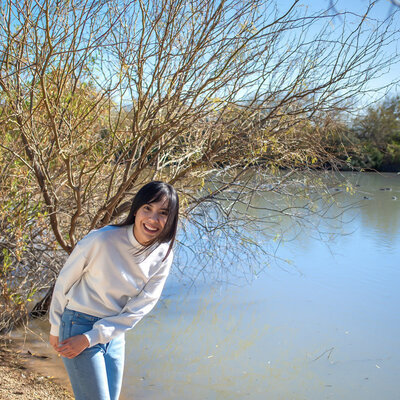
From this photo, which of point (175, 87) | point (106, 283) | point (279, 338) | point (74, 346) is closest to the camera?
point (74, 346)

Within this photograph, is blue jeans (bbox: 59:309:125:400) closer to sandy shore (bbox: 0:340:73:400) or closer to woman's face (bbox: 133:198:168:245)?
woman's face (bbox: 133:198:168:245)

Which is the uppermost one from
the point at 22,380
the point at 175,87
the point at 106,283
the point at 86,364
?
the point at 175,87

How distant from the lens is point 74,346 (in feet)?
5.49

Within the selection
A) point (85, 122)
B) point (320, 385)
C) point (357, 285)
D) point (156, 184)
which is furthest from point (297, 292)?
point (156, 184)

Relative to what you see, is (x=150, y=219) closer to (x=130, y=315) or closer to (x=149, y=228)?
(x=149, y=228)

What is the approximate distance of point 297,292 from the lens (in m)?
6.54

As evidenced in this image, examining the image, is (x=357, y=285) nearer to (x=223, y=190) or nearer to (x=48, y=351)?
(x=223, y=190)

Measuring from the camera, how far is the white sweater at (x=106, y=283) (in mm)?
1754

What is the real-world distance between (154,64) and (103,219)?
1.41 metres

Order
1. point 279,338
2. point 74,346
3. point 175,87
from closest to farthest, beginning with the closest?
point 74,346, point 175,87, point 279,338

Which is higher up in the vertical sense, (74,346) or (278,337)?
(74,346)

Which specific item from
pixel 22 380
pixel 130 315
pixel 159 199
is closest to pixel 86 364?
pixel 130 315

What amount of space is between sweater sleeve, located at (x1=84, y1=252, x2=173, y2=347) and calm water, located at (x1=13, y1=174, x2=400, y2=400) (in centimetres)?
234

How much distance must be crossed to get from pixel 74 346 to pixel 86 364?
8cm
